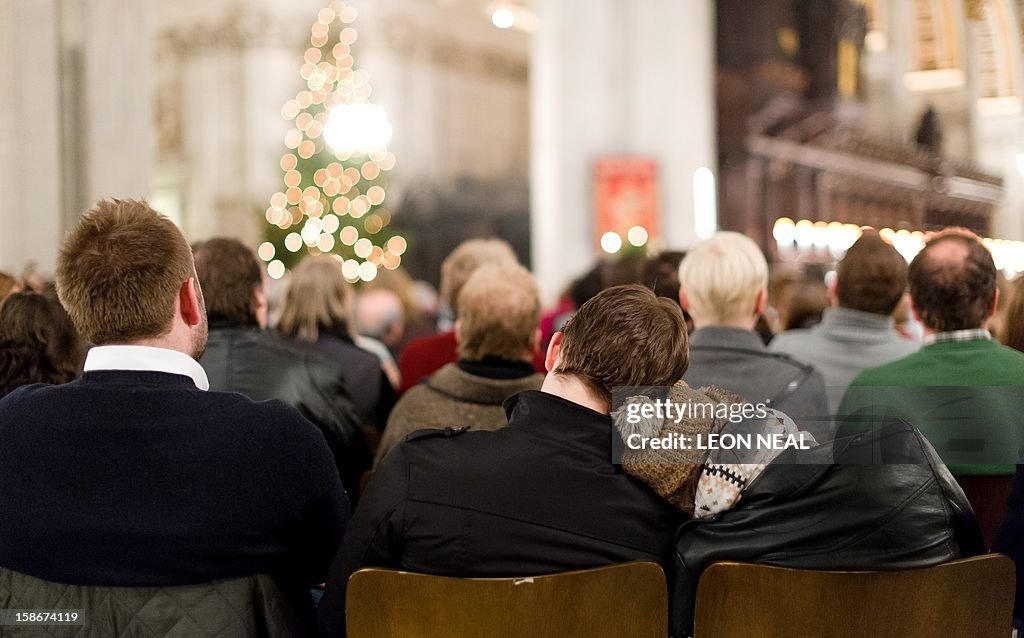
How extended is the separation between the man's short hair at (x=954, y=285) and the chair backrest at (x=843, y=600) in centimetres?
127

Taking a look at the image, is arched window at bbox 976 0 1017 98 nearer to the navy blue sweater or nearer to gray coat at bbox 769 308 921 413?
gray coat at bbox 769 308 921 413

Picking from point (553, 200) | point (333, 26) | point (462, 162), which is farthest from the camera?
point (462, 162)

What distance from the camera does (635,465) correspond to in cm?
183

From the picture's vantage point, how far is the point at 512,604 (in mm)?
1678

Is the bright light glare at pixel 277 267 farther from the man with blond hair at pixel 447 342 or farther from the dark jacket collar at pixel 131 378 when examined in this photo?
the dark jacket collar at pixel 131 378

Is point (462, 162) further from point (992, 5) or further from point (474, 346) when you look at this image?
point (474, 346)

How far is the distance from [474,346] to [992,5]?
5.09 m

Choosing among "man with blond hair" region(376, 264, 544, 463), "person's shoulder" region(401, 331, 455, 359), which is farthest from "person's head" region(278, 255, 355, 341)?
"man with blond hair" region(376, 264, 544, 463)

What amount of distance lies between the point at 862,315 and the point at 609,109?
9247 mm

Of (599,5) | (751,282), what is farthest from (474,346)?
(599,5)

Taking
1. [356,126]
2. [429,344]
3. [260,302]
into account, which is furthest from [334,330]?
[356,126]

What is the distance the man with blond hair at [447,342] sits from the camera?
437 centimetres

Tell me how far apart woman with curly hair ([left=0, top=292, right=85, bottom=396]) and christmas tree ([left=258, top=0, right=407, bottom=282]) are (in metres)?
11.4

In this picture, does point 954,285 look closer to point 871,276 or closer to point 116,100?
point 871,276
